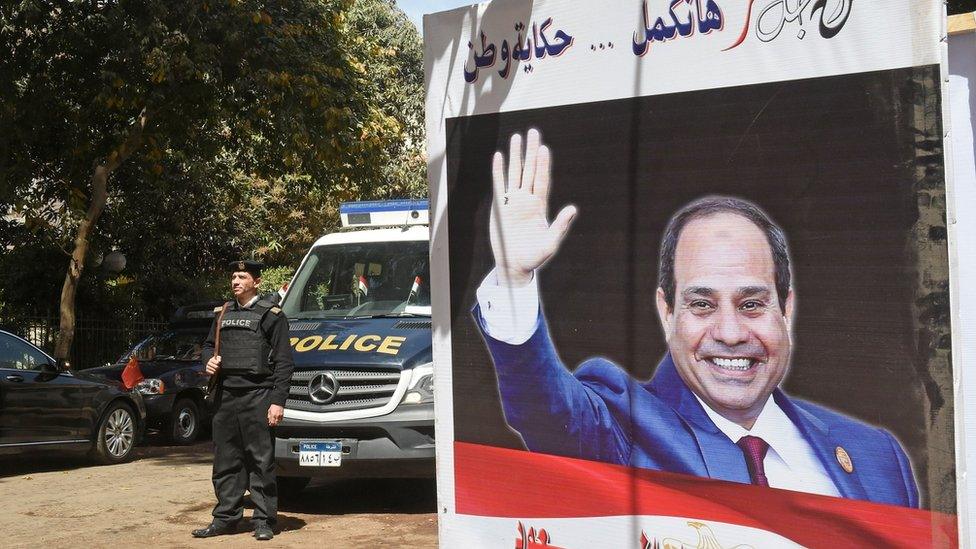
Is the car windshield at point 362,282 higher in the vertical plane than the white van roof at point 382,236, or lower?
lower

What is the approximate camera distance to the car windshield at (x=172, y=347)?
51.3 ft

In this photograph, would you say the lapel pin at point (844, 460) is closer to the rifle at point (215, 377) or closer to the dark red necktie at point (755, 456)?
the dark red necktie at point (755, 456)

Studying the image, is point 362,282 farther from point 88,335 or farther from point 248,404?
point 88,335

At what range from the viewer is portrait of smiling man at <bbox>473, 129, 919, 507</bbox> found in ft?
12.7

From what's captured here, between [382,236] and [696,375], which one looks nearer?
[696,375]

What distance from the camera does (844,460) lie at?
3807 millimetres

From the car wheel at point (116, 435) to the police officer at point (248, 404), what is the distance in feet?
16.6

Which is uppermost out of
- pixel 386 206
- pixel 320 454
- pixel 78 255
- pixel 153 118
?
pixel 153 118

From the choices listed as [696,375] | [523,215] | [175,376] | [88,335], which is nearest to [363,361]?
[523,215]

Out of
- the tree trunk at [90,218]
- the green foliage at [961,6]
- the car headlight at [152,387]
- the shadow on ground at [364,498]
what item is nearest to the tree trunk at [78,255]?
the tree trunk at [90,218]

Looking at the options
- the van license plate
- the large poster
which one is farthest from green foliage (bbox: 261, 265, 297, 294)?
the large poster

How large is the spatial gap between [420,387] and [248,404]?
1302mm

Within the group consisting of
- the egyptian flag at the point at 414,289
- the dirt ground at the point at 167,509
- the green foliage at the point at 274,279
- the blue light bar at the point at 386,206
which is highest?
the green foliage at the point at 274,279

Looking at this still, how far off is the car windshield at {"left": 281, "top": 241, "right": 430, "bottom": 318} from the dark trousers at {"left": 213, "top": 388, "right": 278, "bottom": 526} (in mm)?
1670
